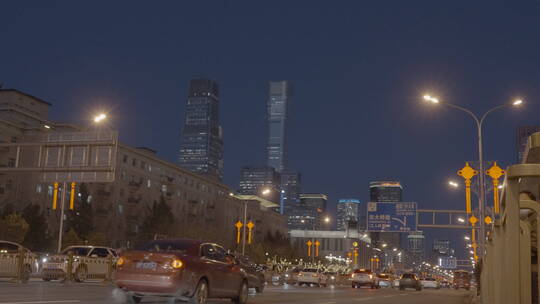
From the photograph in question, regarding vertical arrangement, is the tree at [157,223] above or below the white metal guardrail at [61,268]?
above

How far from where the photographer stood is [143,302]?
16625 millimetres

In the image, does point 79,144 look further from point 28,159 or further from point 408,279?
point 28,159

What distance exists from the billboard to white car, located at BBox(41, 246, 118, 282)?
29.4m

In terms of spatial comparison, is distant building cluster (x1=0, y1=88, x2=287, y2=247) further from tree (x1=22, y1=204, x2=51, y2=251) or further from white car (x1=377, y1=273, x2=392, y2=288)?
white car (x1=377, y1=273, x2=392, y2=288)

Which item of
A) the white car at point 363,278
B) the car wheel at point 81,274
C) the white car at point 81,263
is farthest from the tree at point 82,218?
the car wheel at point 81,274

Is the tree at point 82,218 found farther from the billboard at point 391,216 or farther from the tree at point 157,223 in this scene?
the billboard at point 391,216

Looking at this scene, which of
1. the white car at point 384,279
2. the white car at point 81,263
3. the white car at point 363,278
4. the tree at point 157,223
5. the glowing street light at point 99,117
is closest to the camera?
the white car at point 81,263

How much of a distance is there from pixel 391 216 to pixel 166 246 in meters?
43.3

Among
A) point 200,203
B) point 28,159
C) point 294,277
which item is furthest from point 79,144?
point 200,203

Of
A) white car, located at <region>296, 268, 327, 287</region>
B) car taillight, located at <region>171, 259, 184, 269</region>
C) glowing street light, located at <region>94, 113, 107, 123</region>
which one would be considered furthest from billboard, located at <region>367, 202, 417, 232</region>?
car taillight, located at <region>171, 259, 184, 269</region>

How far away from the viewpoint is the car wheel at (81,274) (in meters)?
29.6

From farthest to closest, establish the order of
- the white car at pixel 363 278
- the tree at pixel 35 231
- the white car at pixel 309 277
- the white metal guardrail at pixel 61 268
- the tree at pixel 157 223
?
the tree at pixel 157 223, the tree at pixel 35 231, the white car at pixel 363 278, the white car at pixel 309 277, the white metal guardrail at pixel 61 268

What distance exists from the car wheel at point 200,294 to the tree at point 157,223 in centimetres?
6365

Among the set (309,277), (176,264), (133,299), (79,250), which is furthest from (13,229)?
(176,264)
